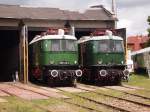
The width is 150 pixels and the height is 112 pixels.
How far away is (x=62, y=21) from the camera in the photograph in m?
33.9

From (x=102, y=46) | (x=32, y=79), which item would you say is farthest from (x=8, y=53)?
(x=102, y=46)

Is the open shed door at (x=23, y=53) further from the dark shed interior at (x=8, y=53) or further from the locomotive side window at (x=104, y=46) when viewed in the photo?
the dark shed interior at (x=8, y=53)

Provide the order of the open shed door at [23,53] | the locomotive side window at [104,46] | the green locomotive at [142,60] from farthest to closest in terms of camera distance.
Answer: the green locomotive at [142,60], the open shed door at [23,53], the locomotive side window at [104,46]

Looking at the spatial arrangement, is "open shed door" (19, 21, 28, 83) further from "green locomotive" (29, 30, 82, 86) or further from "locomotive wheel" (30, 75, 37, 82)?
"green locomotive" (29, 30, 82, 86)

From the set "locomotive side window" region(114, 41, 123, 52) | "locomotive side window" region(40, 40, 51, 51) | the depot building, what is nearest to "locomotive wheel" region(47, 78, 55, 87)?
"locomotive side window" region(40, 40, 51, 51)

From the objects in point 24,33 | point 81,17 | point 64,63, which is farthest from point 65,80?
point 81,17

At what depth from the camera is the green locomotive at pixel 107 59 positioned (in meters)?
27.4

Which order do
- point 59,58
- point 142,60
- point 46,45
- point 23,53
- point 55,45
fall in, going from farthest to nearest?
point 142,60 → point 23,53 → point 55,45 → point 46,45 → point 59,58

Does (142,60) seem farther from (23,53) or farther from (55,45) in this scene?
(55,45)

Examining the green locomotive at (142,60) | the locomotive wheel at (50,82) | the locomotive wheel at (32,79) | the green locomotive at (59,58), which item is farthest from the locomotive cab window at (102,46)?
the green locomotive at (142,60)

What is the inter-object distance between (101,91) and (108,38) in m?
4.81

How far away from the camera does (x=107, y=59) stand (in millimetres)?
27719

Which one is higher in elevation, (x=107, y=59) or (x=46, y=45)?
(x=46, y=45)

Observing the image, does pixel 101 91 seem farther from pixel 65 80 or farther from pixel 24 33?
pixel 24 33
